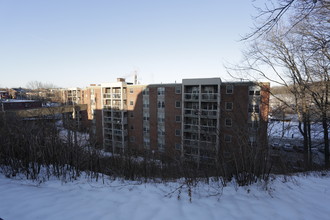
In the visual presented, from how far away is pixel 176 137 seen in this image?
827 inches

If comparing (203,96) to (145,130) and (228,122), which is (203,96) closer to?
(228,122)

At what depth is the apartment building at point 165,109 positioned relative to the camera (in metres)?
17.0

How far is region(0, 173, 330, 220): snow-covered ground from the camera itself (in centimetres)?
275

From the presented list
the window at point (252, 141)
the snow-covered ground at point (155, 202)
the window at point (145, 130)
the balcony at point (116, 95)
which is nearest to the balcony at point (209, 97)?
the window at point (145, 130)

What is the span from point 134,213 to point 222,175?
2.73 m

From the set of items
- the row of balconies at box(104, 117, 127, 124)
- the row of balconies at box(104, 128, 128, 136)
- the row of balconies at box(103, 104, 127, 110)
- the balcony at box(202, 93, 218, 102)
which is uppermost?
the balcony at box(202, 93, 218, 102)

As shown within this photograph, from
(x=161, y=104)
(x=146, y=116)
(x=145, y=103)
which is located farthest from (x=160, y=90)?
(x=146, y=116)

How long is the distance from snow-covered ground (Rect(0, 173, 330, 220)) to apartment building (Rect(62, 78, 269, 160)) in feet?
33.7

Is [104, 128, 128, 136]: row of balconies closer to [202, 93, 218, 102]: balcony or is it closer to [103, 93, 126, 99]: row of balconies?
[103, 93, 126, 99]: row of balconies

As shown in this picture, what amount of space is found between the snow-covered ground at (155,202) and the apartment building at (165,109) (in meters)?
10.3

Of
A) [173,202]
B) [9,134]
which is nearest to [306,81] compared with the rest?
[173,202]

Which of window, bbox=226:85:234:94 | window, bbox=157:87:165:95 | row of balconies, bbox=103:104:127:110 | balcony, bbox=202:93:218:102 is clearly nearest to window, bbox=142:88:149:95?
window, bbox=157:87:165:95

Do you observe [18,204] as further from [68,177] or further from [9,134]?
[9,134]

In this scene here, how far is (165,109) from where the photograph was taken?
21.5m
